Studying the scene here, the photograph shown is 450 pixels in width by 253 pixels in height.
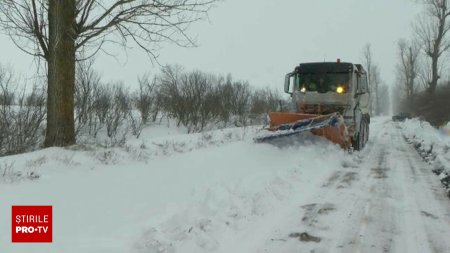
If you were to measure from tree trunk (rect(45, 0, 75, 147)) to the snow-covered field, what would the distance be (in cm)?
108

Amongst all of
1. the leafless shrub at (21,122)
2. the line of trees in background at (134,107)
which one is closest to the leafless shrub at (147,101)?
the line of trees in background at (134,107)

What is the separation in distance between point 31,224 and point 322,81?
36.5 ft

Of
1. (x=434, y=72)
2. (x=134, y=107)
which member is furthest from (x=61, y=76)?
(x=434, y=72)

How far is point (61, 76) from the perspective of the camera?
9750 mm

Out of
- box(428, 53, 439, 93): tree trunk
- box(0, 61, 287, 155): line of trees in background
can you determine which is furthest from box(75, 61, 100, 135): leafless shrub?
box(428, 53, 439, 93): tree trunk

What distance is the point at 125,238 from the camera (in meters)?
4.79

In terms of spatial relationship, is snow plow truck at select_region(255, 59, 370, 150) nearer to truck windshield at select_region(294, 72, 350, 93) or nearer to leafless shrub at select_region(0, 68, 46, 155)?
truck windshield at select_region(294, 72, 350, 93)

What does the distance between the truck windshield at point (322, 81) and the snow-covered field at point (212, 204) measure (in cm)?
459

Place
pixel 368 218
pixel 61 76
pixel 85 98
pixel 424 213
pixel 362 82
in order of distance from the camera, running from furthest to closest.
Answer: pixel 85 98 → pixel 362 82 → pixel 61 76 → pixel 424 213 → pixel 368 218

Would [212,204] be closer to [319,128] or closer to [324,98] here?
[319,128]

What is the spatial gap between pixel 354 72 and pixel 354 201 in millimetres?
7607

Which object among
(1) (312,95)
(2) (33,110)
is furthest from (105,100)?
(1) (312,95)

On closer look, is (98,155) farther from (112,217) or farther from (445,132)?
(445,132)

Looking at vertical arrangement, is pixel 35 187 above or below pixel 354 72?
below
